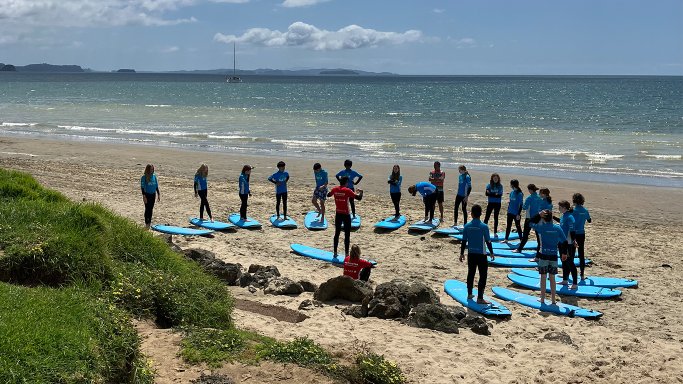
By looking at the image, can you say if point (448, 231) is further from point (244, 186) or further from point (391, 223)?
point (244, 186)

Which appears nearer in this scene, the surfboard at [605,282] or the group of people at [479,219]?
the group of people at [479,219]

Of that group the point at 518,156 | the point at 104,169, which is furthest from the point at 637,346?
the point at 518,156

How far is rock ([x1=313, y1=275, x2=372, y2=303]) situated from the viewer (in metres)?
10.8

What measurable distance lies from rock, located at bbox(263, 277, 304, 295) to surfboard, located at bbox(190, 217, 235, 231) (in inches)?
197

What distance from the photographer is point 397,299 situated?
10.1 meters

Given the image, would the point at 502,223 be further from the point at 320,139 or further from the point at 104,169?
the point at 320,139

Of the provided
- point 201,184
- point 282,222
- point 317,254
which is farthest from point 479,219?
point 201,184

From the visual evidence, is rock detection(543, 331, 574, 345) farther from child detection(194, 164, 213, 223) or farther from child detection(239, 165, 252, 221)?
child detection(194, 164, 213, 223)

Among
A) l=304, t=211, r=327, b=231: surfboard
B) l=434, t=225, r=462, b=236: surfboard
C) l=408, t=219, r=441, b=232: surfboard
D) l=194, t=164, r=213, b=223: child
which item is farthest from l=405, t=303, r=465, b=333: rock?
l=194, t=164, r=213, b=223: child

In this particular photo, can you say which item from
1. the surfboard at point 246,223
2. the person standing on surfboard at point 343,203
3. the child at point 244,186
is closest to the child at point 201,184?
the surfboard at point 246,223

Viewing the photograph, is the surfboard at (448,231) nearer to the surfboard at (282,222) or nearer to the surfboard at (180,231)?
the surfboard at (282,222)

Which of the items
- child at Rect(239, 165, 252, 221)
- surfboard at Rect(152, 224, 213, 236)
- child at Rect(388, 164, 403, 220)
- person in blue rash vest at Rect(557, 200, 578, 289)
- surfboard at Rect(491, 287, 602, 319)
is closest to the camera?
surfboard at Rect(491, 287, 602, 319)

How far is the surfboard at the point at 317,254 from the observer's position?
13.8m

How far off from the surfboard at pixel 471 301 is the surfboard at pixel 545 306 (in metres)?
0.34
